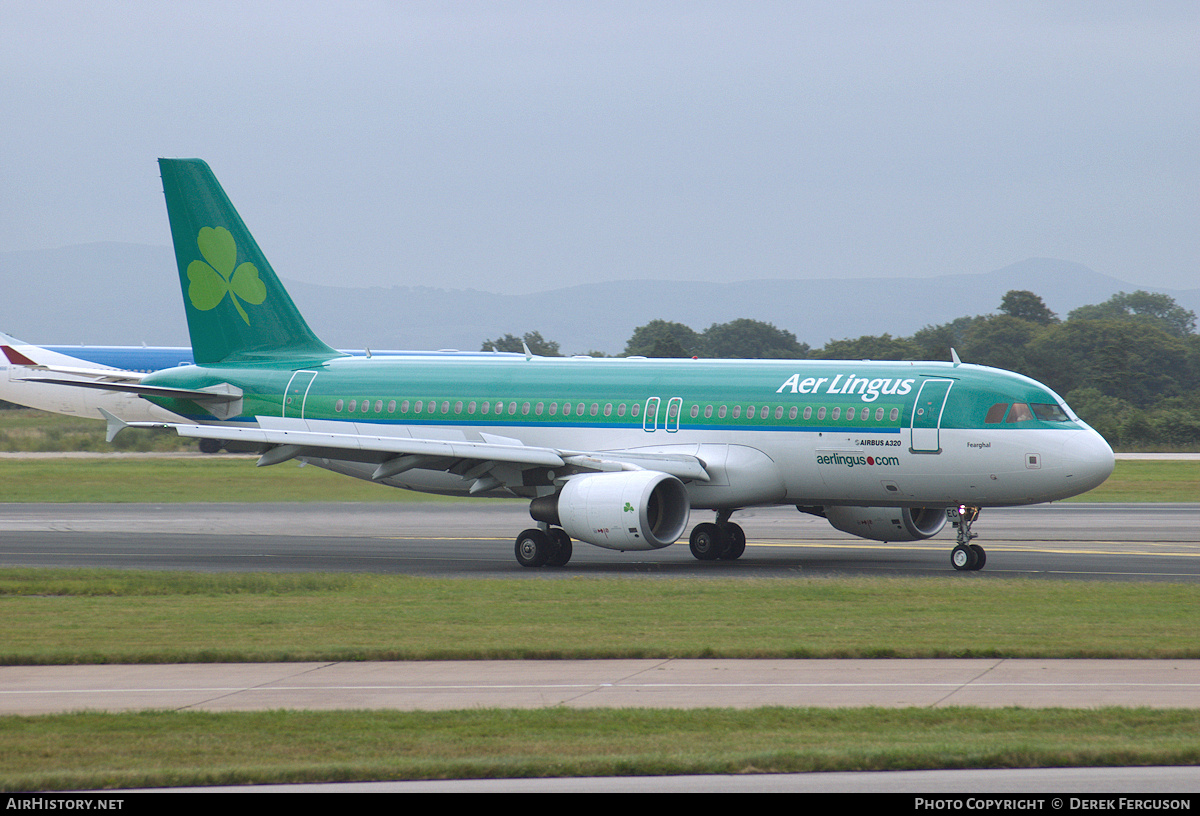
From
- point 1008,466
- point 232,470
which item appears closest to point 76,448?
point 232,470

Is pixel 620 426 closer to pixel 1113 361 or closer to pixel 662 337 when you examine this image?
pixel 1113 361

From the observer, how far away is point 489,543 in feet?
111

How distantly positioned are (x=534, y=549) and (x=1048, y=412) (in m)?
10.2

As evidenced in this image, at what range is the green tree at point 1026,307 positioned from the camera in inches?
5197

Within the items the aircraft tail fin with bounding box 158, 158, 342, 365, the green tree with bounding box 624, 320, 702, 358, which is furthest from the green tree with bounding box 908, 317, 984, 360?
the aircraft tail fin with bounding box 158, 158, 342, 365

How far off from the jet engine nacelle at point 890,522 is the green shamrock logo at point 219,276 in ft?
49.4

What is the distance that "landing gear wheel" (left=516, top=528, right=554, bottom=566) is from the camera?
2827 centimetres

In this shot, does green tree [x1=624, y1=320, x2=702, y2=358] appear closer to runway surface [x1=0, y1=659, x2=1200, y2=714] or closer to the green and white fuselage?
the green and white fuselage

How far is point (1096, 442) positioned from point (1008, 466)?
5.76 ft

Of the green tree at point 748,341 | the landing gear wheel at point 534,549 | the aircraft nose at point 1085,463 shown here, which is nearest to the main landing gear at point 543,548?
the landing gear wheel at point 534,549

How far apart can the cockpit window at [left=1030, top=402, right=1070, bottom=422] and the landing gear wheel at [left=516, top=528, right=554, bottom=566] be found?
969 cm

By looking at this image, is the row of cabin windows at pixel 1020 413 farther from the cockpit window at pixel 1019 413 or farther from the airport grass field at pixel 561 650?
the airport grass field at pixel 561 650

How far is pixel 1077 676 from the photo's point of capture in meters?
14.6

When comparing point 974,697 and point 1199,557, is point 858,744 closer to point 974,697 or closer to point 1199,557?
point 974,697
